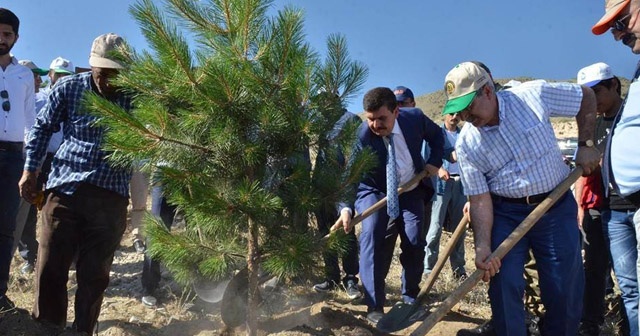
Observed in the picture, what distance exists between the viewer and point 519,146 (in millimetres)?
3012

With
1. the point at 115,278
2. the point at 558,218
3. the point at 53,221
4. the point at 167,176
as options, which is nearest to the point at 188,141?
the point at 167,176

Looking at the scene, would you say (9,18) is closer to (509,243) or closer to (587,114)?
(509,243)

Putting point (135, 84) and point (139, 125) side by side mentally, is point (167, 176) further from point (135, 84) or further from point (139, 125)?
point (135, 84)

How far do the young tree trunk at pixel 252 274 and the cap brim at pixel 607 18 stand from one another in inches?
76.4

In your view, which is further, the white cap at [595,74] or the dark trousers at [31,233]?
the dark trousers at [31,233]

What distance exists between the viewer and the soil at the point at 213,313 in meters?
3.62

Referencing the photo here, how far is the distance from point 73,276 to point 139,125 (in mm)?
3075

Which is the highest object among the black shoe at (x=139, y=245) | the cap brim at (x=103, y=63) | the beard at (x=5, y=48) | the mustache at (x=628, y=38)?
the beard at (x=5, y=48)

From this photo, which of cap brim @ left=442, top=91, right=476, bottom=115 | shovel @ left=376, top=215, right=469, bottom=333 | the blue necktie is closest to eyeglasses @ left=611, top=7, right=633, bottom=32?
cap brim @ left=442, top=91, right=476, bottom=115

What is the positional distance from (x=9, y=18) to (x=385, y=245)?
309cm

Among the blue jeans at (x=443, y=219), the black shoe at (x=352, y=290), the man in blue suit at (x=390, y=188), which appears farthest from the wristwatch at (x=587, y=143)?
the blue jeans at (x=443, y=219)

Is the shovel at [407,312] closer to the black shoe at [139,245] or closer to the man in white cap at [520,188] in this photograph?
the man in white cap at [520,188]

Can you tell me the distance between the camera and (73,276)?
16.6 feet

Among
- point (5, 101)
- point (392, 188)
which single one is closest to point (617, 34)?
point (392, 188)
